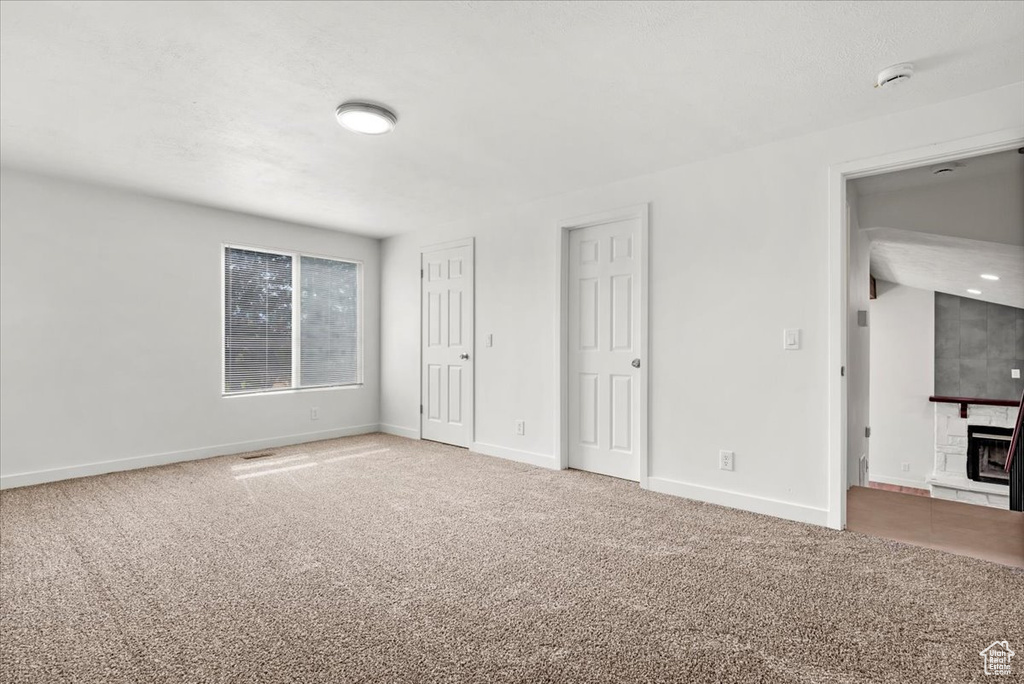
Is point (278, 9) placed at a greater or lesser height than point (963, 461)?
greater

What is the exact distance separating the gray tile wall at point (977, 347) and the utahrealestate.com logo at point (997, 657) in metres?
6.52

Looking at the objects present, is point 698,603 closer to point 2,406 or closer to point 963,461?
point 2,406

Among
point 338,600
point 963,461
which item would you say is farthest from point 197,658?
point 963,461

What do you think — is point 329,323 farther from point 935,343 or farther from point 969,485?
point 969,485

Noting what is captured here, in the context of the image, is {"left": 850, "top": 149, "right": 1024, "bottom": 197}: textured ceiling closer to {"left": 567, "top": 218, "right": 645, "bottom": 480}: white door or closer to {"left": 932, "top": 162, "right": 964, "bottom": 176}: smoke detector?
{"left": 932, "top": 162, "right": 964, "bottom": 176}: smoke detector

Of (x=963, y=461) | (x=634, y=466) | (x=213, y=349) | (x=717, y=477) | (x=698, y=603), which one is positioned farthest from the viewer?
(x=963, y=461)

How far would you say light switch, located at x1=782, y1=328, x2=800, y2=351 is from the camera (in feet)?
10.4

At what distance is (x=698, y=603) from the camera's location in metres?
2.12

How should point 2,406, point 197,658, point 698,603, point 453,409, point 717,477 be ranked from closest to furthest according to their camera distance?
point 197,658
point 698,603
point 717,477
point 2,406
point 453,409

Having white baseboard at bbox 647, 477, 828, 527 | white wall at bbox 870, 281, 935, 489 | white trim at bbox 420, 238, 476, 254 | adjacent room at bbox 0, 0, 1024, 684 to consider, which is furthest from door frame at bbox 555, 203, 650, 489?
white wall at bbox 870, 281, 935, 489

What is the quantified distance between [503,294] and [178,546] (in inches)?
124

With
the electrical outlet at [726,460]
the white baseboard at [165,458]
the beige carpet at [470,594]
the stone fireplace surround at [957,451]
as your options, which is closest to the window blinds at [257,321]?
the white baseboard at [165,458]

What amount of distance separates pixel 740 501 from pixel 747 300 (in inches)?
52.3

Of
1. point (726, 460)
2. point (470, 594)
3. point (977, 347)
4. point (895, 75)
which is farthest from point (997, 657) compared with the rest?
point (977, 347)
